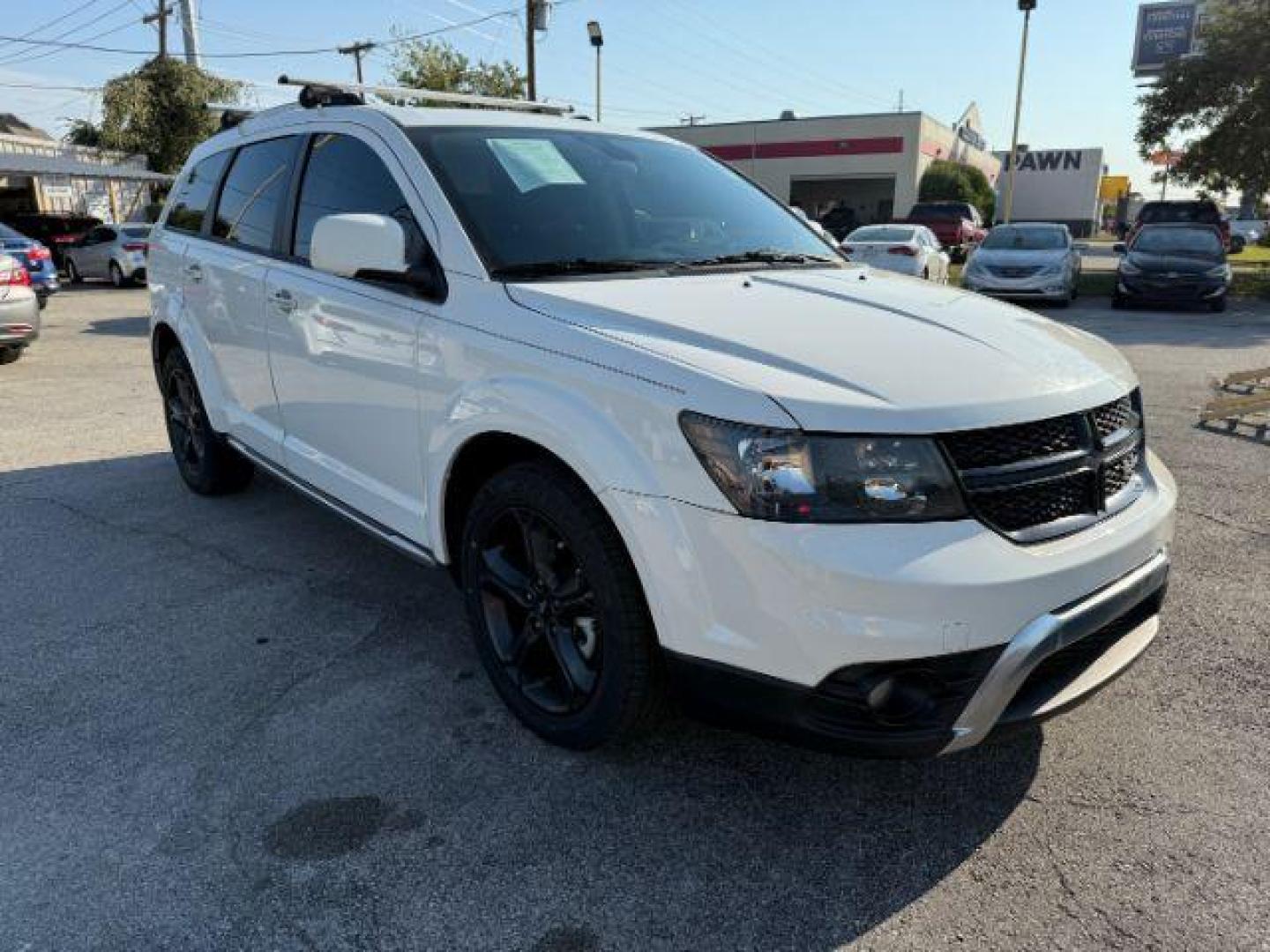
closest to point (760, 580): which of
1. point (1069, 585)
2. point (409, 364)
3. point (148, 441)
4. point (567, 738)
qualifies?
point (1069, 585)

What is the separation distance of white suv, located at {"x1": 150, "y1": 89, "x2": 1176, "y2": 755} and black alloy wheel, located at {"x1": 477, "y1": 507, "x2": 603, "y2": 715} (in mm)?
10

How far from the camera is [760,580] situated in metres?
2.11

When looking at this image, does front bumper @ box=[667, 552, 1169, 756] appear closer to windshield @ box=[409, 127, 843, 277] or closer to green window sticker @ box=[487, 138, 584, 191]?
windshield @ box=[409, 127, 843, 277]

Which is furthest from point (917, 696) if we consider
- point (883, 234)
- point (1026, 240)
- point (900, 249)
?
point (1026, 240)

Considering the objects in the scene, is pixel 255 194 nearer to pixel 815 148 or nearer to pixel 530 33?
pixel 530 33

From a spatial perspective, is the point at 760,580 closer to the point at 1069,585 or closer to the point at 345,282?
the point at 1069,585

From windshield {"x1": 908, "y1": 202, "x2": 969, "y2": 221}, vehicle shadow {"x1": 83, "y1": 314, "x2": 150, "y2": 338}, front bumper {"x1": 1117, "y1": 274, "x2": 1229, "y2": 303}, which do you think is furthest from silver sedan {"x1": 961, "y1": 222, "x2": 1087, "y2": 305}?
vehicle shadow {"x1": 83, "y1": 314, "x2": 150, "y2": 338}

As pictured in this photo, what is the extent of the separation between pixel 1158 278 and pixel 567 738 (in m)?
16.3

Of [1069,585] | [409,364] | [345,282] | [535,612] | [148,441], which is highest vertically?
[345,282]

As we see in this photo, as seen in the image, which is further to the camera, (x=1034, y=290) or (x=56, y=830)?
(x=1034, y=290)

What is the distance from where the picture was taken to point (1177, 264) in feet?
51.6

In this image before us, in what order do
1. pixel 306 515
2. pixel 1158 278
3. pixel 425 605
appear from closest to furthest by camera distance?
pixel 425 605
pixel 306 515
pixel 1158 278

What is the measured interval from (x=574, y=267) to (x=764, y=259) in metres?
0.79

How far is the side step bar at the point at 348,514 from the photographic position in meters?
3.25
